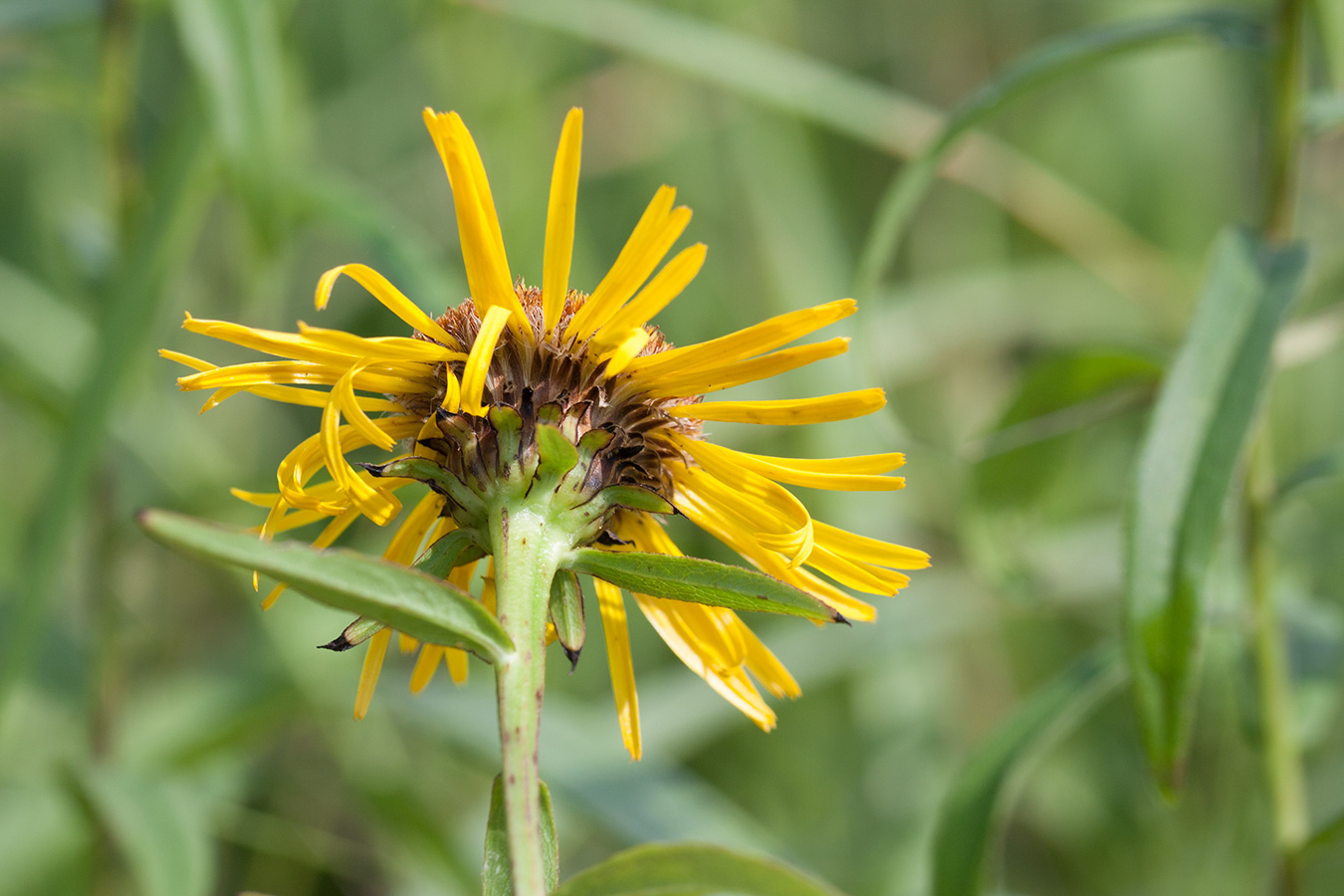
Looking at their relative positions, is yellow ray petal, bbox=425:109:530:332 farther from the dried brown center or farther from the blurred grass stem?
the blurred grass stem

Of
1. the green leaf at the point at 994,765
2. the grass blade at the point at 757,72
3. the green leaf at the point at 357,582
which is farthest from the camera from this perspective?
the grass blade at the point at 757,72

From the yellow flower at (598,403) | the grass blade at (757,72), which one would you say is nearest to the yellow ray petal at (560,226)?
the yellow flower at (598,403)

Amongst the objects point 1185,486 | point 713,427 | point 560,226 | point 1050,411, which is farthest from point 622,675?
point 713,427

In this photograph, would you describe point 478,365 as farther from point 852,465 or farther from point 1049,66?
point 1049,66

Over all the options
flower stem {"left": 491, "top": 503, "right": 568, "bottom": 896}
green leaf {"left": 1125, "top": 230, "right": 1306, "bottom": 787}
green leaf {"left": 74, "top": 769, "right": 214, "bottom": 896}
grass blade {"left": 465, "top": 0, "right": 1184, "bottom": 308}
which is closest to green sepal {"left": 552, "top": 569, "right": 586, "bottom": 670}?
flower stem {"left": 491, "top": 503, "right": 568, "bottom": 896}

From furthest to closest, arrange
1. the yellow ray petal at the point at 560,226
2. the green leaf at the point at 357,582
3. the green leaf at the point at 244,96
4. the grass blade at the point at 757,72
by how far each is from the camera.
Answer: the grass blade at the point at 757,72, the green leaf at the point at 244,96, the yellow ray petal at the point at 560,226, the green leaf at the point at 357,582

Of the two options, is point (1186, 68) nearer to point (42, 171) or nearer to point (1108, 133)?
point (1108, 133)

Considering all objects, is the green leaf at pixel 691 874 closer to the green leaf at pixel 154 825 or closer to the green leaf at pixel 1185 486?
the green leaf at pixel 1185 486
